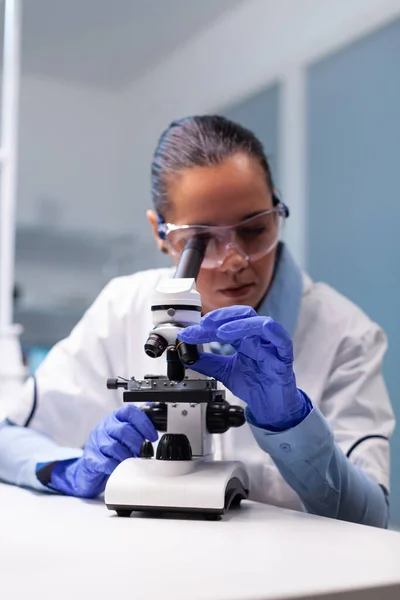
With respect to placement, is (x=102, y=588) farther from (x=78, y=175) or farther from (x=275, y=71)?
(x=78, y=175)

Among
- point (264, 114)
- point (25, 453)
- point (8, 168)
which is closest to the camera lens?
point (25, 453)

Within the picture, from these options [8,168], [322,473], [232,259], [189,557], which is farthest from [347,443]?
[8,168]

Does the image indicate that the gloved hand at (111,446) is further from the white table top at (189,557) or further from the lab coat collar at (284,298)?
the lab coat collar at (284,298)

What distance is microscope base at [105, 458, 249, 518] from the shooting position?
99 centimetres

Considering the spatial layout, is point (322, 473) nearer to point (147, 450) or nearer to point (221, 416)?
point (221, 416)

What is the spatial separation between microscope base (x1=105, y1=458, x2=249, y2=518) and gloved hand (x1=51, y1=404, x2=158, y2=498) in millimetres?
95

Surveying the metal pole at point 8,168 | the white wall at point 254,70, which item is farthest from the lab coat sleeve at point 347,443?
the white wall at point 254,70

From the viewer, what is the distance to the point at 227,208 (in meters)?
1.39

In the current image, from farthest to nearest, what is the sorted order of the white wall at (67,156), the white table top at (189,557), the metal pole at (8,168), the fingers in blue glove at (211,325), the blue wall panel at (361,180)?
1. the white wall at (67,156)
2. the blue wall panel at (361,180)
3. the metal pole at (8,168)
4. the fingers in blue glove at (211,325)
5. the white table top at (189,557)

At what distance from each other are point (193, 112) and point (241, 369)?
12.6 ft

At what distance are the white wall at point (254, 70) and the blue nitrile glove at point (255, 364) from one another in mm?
2459

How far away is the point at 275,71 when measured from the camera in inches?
149

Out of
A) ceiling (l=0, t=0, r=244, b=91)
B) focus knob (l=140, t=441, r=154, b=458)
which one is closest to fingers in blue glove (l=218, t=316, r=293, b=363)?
focus knob (l=140, t=441, r=154, b=458)

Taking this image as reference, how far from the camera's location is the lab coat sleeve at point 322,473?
1085 millimetres
